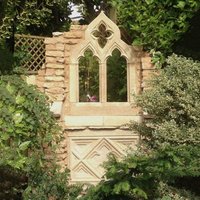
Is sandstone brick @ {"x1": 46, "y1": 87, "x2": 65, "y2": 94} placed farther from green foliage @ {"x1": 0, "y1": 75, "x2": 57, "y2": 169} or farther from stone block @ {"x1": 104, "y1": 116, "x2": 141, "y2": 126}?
green foliage @ {"x1": 0, "y1": 75, "x2": 57, "y2": 169}

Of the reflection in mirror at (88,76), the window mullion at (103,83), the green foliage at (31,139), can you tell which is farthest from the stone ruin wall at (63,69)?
the green foliage at (31,139)

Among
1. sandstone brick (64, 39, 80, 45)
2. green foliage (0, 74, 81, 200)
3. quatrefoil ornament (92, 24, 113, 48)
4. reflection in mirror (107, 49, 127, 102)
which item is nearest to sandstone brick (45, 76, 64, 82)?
sandstone brick (64, 39, 80, 45)

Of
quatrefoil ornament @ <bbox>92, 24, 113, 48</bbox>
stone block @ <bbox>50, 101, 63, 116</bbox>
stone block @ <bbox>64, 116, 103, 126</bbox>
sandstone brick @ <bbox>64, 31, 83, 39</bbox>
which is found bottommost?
stone block @ <bbox>64, 116, 103, 126</bbox>

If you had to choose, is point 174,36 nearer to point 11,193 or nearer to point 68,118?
point 68,118

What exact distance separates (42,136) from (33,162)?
34 cm

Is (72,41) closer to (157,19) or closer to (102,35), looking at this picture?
(102,35)

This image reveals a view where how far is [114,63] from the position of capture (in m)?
8.22

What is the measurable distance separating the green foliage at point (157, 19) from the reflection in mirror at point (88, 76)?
1.28 metres

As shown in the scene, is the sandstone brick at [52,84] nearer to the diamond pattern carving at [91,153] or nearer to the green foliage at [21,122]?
the diamond pattern carving at [91,153]

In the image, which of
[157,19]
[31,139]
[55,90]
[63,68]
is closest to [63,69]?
[63,68]

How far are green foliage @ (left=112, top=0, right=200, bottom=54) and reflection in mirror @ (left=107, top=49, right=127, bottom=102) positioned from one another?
1.10m

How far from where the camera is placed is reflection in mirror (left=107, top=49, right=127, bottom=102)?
8.17m

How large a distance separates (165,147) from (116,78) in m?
3.62

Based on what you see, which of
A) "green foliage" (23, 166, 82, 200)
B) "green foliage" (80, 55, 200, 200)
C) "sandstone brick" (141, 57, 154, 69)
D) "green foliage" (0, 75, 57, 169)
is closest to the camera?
"green foliage" (80, 55, 200, 200)
